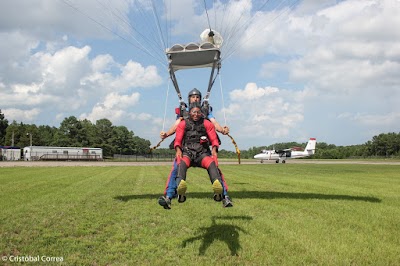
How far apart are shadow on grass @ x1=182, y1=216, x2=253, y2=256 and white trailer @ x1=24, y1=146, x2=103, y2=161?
263 ft

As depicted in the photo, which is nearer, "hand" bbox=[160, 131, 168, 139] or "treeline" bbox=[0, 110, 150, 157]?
"hand" bbox=[160, 131, 168, 139]

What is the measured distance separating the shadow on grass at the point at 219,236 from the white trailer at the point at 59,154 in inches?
3155

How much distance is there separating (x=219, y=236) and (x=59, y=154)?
8342 centimetres

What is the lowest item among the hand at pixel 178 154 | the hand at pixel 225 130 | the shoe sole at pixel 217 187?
the shoe sole at pixel 217 187

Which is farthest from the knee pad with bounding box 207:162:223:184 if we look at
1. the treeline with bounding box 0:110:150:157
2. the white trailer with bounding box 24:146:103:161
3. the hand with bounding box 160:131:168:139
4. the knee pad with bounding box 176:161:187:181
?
the treeline with bounding box 0:110:150:157

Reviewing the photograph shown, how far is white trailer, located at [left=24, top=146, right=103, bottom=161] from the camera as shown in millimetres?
81125

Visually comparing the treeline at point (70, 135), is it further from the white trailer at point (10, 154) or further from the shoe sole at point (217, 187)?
the shoe sole at point (217, 187)

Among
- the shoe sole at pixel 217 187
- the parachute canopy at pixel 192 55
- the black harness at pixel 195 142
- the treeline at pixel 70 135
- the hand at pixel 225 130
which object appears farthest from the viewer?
the treeline at pixel 70 135

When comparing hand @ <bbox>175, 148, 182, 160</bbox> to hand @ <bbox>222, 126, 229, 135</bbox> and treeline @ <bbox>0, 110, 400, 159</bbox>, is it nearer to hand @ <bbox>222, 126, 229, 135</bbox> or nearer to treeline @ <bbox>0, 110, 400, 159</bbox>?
hand @ <bbox>222, 126, 229, 135</bbox>

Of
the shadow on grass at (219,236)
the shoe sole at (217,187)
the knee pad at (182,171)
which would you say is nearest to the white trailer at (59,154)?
the shadow on grass at (219,236)

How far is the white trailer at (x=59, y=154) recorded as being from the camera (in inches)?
3194

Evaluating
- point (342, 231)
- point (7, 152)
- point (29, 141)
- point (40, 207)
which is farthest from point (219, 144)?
point (29, 141)

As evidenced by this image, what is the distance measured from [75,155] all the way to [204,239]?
276 ft

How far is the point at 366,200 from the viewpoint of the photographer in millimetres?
14672
